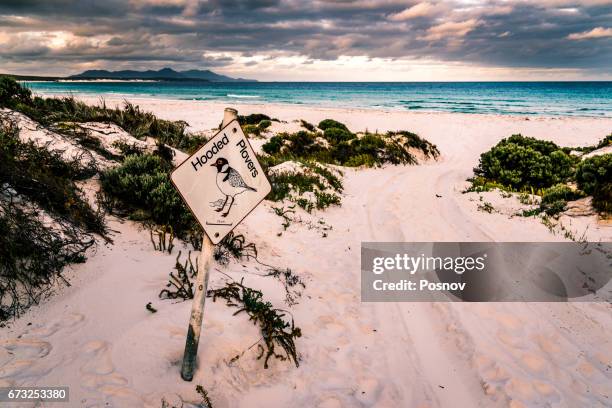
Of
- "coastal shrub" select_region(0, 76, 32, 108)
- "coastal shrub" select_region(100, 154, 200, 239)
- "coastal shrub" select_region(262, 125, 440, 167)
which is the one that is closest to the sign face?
"coastal shrub" select_region(100, 154, 200, 239)

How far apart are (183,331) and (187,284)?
79cm

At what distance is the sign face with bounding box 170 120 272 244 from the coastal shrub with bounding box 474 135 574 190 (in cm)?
1215

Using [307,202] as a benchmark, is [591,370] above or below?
below

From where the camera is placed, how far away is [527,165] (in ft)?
41.4

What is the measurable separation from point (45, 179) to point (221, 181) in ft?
11.4

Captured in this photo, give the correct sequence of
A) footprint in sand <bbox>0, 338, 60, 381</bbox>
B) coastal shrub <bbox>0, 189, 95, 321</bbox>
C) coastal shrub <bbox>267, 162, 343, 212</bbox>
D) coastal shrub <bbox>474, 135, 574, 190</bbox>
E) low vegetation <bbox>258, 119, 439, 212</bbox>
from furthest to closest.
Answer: coastal shrub <bbox>474, 135, 574, 190</bbox>, low vegetation <bbox>258, 119, 439, 212</bbox>, coastal shrub <bbox>267, 162, 343, 212</bbox>, coastal shrub <bbox>0, 189, 95, 321</bbox>, footprint in sand <bbox>0, 338, 60, 381</bbox>

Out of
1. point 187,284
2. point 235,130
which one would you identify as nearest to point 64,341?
point 187,284

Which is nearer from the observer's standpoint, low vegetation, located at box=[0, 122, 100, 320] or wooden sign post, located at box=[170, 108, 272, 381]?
wooden sign post, located at box=[170, 108, 272, 381]

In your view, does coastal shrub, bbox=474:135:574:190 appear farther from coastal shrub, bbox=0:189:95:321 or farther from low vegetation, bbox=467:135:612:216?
coastal shrub, bbox=0:189:95:321

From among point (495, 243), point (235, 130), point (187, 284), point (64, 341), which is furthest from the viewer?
point (495, 243)

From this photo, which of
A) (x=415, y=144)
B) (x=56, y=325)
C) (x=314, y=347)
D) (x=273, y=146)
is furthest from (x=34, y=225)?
(x=415, y=144)

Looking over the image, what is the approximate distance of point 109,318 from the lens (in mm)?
3645

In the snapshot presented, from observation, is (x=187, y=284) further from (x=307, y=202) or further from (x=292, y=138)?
(x=292, y=138)

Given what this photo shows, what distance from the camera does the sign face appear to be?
2.57 m
